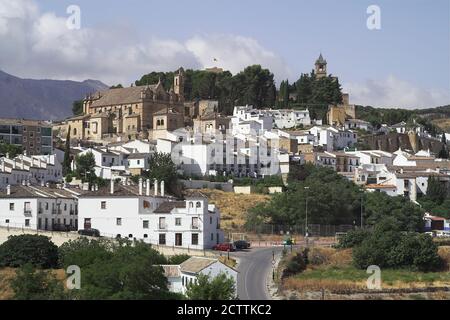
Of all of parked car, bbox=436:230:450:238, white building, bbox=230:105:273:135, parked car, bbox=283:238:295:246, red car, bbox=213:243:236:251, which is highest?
white building, bbox=230:105:273:135

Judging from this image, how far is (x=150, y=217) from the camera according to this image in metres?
53.8

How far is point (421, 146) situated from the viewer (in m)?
108

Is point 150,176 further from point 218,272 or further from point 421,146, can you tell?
point 421,146

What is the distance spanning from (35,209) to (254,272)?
16.4m

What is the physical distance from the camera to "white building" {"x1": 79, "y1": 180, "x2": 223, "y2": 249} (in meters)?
52.3

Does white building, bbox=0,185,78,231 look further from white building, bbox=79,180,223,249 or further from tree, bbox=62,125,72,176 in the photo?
tree, bbox=62,125,72,176

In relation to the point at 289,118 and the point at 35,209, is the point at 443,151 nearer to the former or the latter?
the point at 289,118

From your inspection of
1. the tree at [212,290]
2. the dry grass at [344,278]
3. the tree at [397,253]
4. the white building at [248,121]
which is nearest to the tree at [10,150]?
Answer: the white building at [248,121]

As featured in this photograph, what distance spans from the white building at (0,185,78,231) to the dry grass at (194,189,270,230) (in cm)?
1057

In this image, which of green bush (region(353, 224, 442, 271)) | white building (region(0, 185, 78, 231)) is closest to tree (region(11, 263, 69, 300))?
white building (region(0, 185, 78, 231))

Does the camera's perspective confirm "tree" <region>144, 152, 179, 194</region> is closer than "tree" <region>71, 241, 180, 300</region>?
No

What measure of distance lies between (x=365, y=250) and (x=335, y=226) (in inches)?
480

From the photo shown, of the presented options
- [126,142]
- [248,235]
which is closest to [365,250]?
[248,235]

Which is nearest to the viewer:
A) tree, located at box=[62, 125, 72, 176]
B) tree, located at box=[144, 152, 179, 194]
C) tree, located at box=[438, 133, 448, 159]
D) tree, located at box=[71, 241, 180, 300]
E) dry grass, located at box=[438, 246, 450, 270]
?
tree, located at box=[71, 241, 180, 300]
